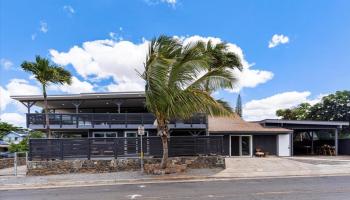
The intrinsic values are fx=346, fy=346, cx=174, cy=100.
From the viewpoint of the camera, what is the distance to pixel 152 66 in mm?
15492

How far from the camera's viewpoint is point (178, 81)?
16.1 meters

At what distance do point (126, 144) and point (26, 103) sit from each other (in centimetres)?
1382

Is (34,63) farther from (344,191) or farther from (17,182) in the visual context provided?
(344,191)

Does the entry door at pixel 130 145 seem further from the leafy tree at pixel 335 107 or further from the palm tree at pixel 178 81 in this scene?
the leafy tree at pixel 335 107

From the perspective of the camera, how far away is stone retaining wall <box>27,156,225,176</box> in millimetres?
18031

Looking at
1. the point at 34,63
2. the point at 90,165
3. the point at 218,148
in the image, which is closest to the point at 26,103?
the point at 34,63

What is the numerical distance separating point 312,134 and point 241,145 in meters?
10.6

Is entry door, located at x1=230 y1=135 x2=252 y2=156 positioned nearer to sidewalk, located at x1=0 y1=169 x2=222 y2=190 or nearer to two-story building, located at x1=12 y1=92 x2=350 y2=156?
two-story building, located at x1=12 y1=92 x2=350 y2=156

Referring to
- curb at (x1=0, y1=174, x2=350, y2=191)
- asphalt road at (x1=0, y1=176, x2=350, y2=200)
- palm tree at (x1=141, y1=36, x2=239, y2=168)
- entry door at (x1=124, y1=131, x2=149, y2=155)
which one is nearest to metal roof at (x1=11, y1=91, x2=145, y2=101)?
entry door at (x1=124, y1=131, x2=149, y2=155)

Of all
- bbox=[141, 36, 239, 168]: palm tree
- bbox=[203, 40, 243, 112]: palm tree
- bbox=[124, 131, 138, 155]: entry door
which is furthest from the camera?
bbox=[124, 131, 138, 155]: entry door

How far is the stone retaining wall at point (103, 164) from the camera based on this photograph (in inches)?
710

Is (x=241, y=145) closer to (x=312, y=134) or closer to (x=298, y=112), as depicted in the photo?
(x=312, y=134)

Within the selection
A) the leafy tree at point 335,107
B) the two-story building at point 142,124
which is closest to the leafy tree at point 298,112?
the leafy tree at point 335,107

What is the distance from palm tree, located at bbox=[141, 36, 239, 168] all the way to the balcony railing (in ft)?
32.0
